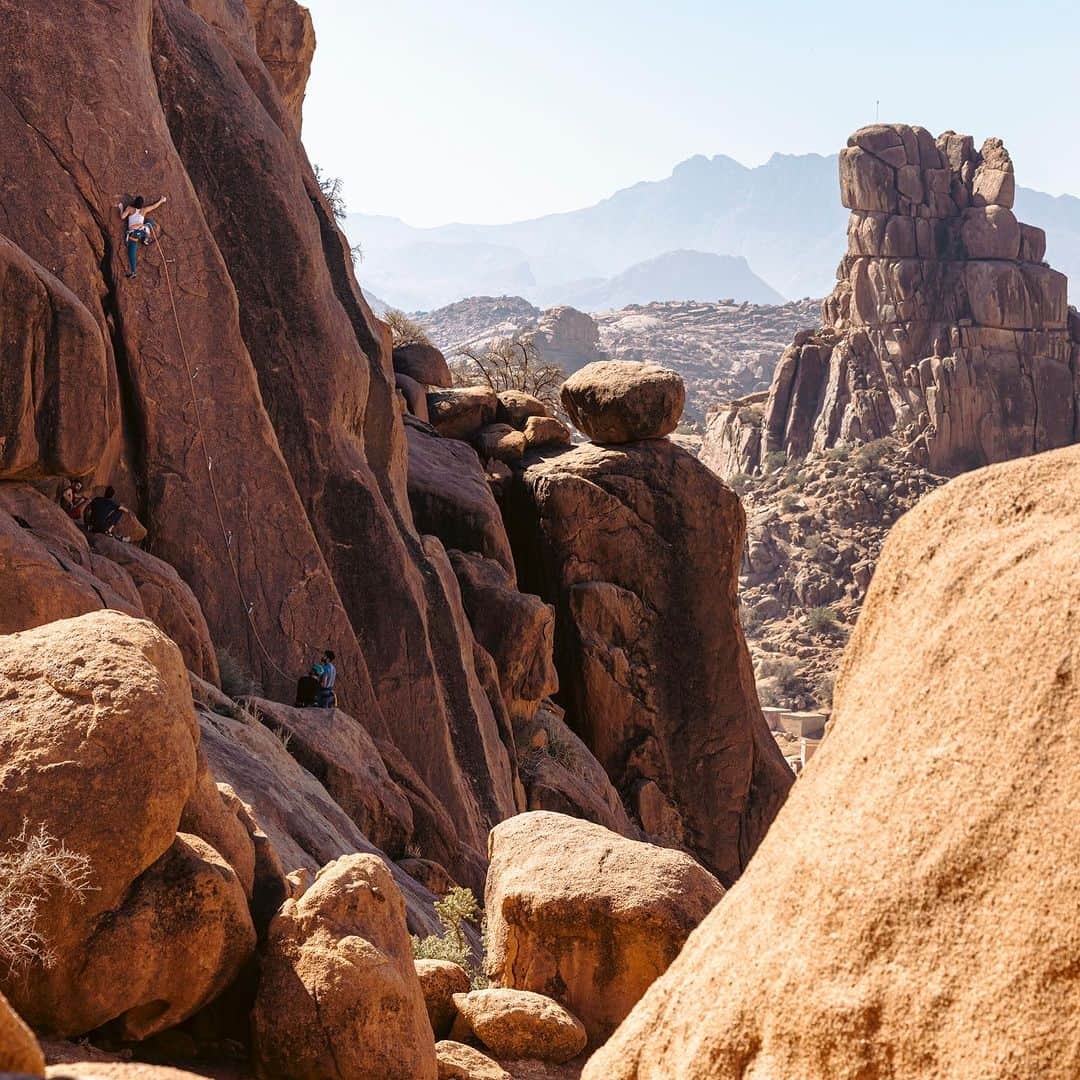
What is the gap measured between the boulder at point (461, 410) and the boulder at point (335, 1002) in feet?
65.0

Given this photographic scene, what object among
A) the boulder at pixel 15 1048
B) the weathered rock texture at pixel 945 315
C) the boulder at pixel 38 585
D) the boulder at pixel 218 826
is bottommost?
the boulder at pixel 218 826

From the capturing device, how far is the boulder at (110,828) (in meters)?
6.12

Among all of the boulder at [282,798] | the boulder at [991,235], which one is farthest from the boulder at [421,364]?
the boulder at [991,235]

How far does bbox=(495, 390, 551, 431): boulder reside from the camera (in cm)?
2816

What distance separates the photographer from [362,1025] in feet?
21.9

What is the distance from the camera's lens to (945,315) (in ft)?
246

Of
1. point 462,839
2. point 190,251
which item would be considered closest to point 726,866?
point 462,839

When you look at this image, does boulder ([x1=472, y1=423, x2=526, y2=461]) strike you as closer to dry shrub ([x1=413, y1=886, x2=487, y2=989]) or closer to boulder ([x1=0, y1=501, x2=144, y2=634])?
dry shrub ([x1=413, y1=886, x2=487, y2=989])

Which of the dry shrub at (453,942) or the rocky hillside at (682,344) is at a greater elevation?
the rocky hillside at (682,344)

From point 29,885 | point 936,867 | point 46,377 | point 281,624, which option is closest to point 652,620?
point 281,624

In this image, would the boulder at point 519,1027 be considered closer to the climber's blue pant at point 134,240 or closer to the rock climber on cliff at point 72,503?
the rock climber on cliff at point 72,503

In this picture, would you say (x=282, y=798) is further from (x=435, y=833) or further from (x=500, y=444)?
(x=500, y=444)

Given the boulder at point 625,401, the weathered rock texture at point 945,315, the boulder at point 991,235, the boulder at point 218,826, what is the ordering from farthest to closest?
the boulder at point 991,235 < the weathered rock texture at point 945,315 < the boulder at point 625,401 < the boulder at point 218,826

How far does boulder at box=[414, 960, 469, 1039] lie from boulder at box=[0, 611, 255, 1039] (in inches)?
Answer: 74.4
